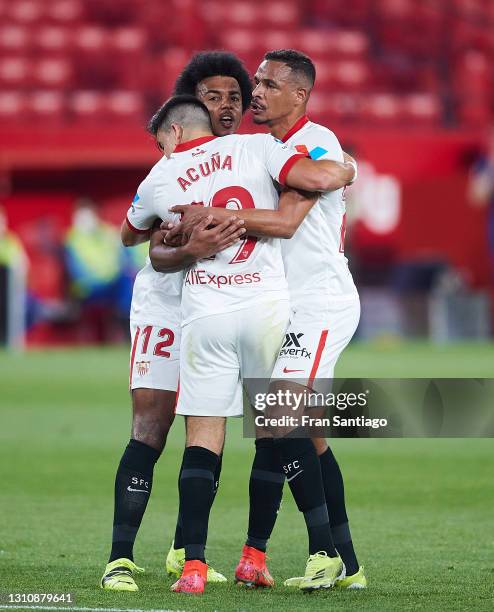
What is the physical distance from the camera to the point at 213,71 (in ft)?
17.2

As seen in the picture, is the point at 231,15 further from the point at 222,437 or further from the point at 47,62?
the point at 222,437

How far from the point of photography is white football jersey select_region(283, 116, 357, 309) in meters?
4.73

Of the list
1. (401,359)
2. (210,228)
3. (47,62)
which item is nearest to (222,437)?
(210,228)

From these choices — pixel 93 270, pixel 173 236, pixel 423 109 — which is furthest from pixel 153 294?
pixel 423 109

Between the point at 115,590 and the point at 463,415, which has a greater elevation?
the point at 463,415

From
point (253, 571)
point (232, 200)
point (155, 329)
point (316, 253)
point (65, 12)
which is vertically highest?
point (65, 12)

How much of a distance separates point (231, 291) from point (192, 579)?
0.99 metres

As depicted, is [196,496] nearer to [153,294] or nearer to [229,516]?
[153,294]

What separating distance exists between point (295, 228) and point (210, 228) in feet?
0.96

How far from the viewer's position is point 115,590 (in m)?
4.55

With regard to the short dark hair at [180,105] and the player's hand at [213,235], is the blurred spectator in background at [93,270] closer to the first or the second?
the short dark hair at [180,105]

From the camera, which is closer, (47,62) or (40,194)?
(40,194)

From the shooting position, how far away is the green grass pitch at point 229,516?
4.55m

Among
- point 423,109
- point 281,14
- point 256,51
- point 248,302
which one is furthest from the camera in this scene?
point 281,14
